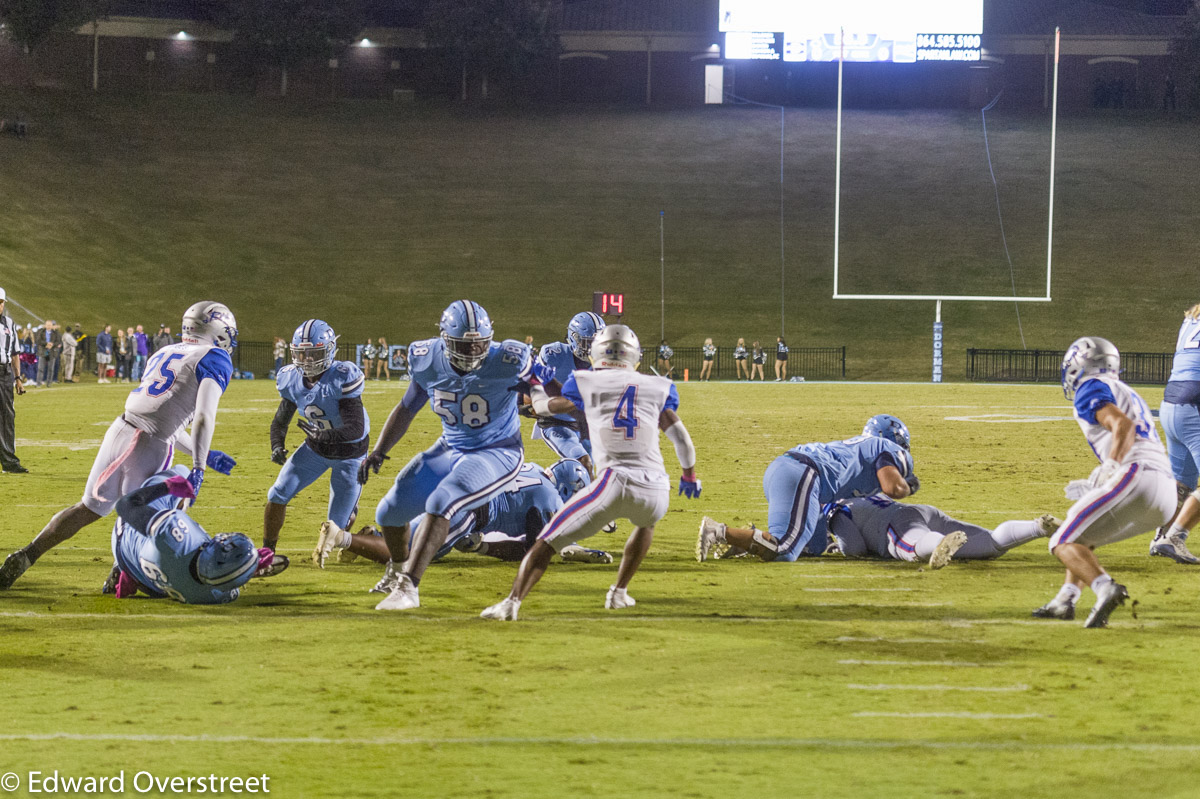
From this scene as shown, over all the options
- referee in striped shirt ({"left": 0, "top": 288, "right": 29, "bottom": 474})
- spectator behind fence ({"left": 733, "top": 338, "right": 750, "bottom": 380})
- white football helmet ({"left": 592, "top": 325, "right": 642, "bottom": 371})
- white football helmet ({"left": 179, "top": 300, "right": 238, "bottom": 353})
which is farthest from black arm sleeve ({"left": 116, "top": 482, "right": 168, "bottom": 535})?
spectator behind fence ({"left": 733, "top": 338, "right": 750, "bottom": 380})

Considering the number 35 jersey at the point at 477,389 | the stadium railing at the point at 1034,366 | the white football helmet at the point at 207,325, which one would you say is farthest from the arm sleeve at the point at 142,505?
the stadium railing at the point at 1034,366

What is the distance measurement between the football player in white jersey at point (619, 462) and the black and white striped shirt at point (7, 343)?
9337 millimetres

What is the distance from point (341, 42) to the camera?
6184 cm

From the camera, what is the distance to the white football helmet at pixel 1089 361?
21.4ft

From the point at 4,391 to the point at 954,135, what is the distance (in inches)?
1875

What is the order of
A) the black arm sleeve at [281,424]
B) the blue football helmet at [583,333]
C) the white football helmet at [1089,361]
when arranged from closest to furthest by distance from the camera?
the white football helmet at [1089,361] < the black arm sleeve at [281,424] < the blue football helmet at [583,333]

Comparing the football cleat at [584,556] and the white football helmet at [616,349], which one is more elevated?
the white football helmet at [616,349]

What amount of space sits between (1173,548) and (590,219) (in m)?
40.2

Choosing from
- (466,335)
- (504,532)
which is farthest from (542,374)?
(504,532)

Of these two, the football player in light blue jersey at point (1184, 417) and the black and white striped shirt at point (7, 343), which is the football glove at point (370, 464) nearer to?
the football player in light blue jersey at point (1184, 417)

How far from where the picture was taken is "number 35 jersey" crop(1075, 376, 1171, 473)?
6352 mm

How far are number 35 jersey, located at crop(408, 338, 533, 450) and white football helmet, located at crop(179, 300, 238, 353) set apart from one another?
108cm

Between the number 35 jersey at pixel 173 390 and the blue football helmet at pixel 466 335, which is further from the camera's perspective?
the blue football helmet at pixel 466 335

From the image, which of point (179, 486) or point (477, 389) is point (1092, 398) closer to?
point (477, 389)
